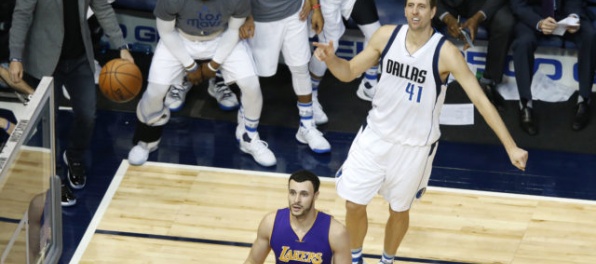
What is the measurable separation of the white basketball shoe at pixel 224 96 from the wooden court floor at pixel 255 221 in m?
0.94

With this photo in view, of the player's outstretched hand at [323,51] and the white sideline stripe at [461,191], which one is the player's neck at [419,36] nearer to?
the player's outstretched hand at [323,51]

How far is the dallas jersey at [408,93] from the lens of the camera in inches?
252

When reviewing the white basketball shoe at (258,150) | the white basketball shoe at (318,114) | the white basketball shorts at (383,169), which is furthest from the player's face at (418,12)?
the white basketball shoe at (318,114)

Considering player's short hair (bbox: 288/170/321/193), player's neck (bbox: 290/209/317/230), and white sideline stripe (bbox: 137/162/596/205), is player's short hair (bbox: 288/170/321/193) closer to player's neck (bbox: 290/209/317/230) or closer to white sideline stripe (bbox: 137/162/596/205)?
player's neck (bbox: 290/209/317/230)

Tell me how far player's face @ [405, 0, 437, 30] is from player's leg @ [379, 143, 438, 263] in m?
0.78

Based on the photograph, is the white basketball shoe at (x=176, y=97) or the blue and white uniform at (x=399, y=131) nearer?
the blue and white uniform at (x=399, y=131)

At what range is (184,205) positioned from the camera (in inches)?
316

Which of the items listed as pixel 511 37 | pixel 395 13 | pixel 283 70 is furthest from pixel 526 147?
pixel 283 70

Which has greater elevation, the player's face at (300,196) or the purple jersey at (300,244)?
the player's face at (300,196)

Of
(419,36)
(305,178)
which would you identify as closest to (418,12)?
(419,36)

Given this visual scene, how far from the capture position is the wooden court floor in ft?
24.7

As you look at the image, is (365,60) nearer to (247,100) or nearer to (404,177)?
(404,177)

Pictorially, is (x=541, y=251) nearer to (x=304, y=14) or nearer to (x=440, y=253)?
(x=440, y=253)

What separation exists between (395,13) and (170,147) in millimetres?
2272
